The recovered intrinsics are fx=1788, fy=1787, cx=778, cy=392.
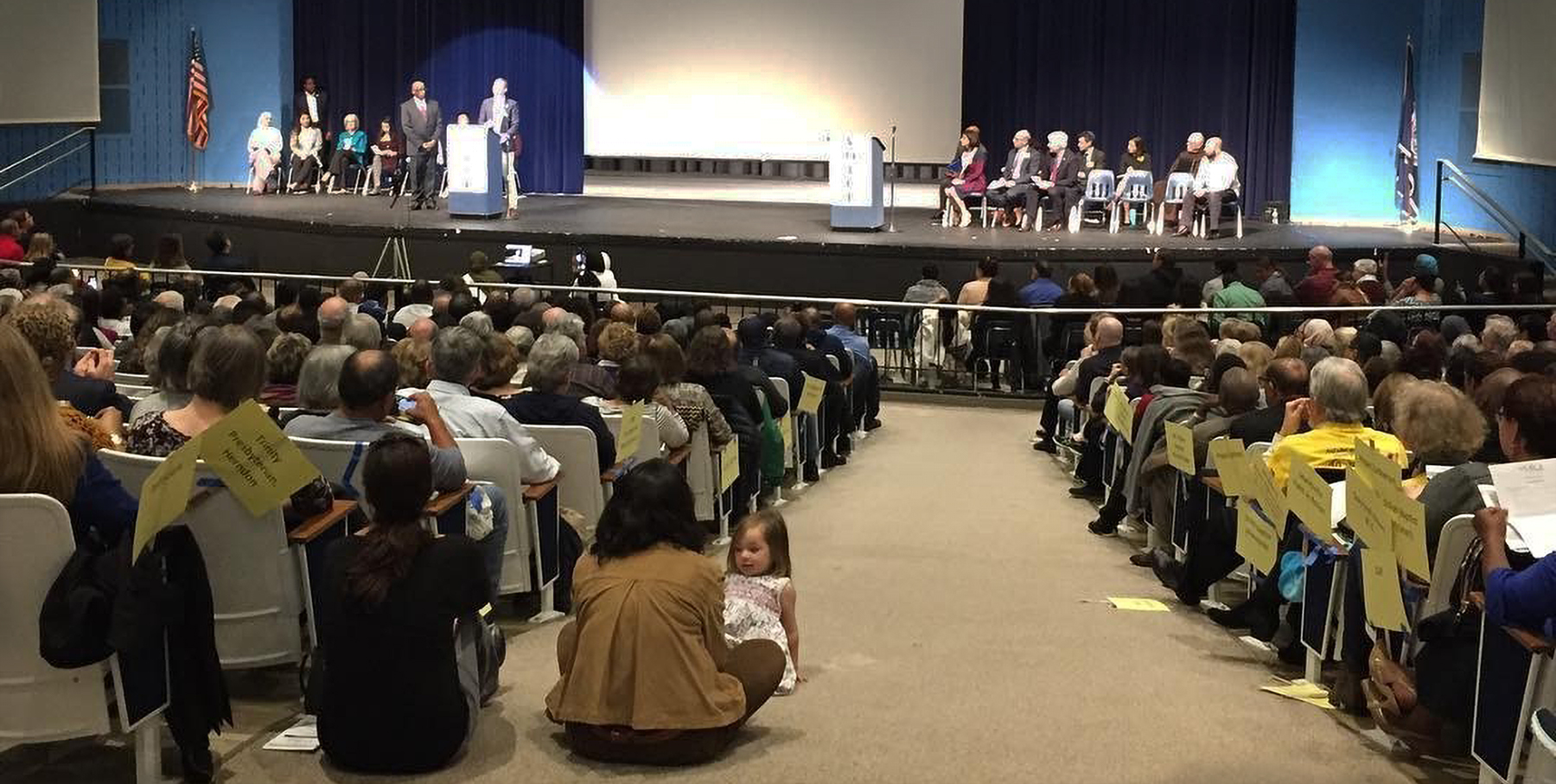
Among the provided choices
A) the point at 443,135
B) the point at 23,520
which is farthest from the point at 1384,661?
the point at 443,135

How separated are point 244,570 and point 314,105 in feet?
54.7

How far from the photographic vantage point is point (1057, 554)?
7.15 metres

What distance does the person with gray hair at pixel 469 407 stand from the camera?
5.59 m

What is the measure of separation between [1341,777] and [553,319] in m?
4.51

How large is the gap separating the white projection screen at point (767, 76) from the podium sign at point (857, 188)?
3.27m

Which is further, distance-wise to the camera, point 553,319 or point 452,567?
point 553,319

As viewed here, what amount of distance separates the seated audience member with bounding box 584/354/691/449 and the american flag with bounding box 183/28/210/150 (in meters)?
15.5

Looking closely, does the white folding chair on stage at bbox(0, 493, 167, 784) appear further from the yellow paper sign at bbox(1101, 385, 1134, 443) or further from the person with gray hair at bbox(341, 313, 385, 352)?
the yellow paper sign at bbox(1101, 385, 1134, 443)

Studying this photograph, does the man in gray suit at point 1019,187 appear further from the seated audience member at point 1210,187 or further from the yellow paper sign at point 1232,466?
the yellow paper sign at point 1232,466

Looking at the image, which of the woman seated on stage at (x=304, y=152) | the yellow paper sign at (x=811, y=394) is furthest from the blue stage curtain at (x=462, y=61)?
the yellow paper sign at (x=811, y=394)

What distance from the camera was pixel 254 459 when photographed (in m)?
4.21

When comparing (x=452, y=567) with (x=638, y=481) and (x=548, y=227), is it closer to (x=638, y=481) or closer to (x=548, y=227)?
(x=638, y=481)

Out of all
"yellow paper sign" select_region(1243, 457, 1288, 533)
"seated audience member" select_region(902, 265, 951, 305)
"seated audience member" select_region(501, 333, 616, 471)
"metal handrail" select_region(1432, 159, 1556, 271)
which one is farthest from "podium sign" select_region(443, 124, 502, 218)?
"yellow paper sign" select_region(1243, 457, 1288, 533)

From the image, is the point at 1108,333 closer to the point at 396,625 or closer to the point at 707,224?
the point at 396,625
